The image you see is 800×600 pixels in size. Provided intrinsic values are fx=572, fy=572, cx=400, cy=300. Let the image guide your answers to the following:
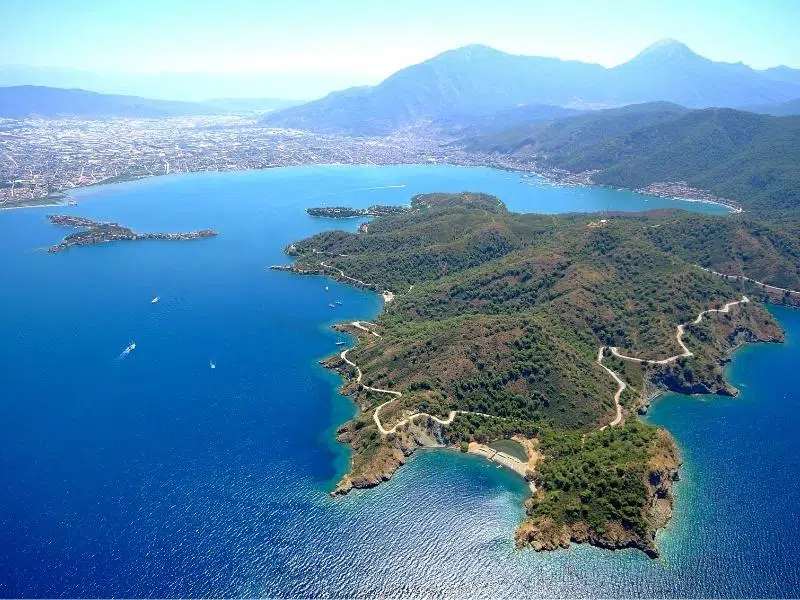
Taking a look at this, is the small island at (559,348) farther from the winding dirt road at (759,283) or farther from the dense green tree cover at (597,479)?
the winding dirt road at (759,283)

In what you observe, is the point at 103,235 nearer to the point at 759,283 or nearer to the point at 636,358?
the point at 636,358

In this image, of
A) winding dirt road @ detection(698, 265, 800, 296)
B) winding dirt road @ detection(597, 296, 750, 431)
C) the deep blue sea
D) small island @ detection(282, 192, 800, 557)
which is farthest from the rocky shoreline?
winding dirt road @ detection(698, 265, 800, 296)

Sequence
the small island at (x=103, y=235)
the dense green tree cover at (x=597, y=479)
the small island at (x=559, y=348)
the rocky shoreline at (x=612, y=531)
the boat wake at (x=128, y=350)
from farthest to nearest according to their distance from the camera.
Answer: the small island at (x=103, y=235)
the boat wake at (x=128, y=350)
the small island at (x=559, y=348)
the dense green tree cover at (x=597, y=479)
the rocky shoreline at (x=612, y=531)

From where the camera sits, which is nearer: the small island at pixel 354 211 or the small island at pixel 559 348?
the small island at pixel 559 348

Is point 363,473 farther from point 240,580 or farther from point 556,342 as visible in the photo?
A: point 556,342

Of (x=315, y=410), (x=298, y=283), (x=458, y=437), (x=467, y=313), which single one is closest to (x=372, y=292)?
(x=298, y=283)

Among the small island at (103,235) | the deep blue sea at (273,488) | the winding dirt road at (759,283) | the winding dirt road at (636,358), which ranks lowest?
the deep blue sea at (273,488)

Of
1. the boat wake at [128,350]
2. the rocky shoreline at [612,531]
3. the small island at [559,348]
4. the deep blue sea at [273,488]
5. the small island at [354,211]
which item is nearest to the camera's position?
the deep blue sea at [273,488]

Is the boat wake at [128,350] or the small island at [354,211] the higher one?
the small island at [354,211]

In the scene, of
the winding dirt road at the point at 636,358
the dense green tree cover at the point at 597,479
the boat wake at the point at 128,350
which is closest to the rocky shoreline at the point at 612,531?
the dense green tree cover at the point at 597,479

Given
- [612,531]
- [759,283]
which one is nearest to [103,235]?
[612,531]
